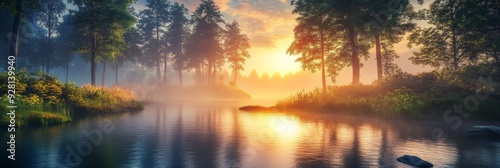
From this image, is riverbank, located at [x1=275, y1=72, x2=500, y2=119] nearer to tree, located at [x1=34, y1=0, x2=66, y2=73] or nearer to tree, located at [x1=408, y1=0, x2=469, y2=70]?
tree, located at [x1=408, y1=0, x2=469, y2=70]

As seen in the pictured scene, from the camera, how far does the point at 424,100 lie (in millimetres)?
21953

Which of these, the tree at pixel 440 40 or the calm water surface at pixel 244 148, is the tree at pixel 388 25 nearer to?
the tree at pixel 440 40

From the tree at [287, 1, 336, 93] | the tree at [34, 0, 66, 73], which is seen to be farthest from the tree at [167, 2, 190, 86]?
the tree at [287, 1, 336, 93]

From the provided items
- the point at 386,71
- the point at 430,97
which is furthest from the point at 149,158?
the point at 386,71

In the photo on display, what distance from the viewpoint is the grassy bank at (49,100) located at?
680 inches

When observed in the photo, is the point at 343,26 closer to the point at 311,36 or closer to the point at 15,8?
the point at 311,36

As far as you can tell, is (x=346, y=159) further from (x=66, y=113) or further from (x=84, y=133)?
(x=66, y=113)

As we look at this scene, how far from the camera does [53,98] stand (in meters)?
20.5

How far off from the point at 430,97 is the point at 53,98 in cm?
2703

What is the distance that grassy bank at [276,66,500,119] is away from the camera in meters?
20.9

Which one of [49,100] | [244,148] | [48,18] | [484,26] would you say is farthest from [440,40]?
[48,18]

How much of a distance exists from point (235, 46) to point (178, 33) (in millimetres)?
14056

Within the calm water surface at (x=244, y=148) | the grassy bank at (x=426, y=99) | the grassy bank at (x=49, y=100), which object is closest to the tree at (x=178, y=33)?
the grassy bank at (x=49, y=100)

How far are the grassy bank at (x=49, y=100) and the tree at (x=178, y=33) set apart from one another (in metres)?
41.0
